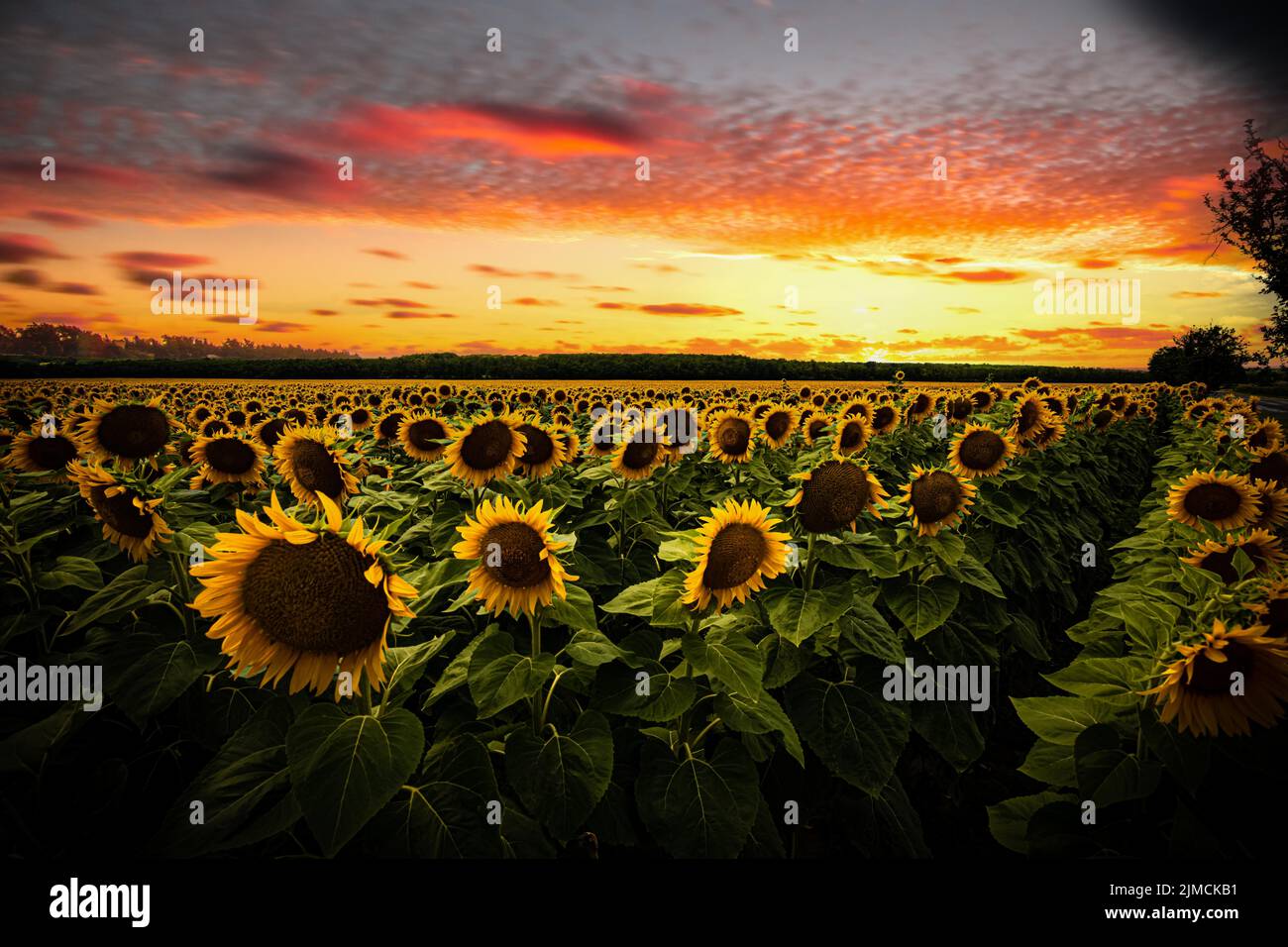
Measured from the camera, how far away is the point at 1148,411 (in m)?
17.3

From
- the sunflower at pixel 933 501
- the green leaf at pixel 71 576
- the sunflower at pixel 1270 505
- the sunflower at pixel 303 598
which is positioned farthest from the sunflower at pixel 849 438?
the green leaf at pixel 71 576

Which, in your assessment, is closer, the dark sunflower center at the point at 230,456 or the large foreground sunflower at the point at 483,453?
the large foreground sunflower at the point at 483,453

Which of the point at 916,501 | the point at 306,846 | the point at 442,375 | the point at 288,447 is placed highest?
the point at 442,375

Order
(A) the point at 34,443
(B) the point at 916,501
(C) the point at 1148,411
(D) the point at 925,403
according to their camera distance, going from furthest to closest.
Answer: (C) the point at 1148,411
(D) the point at 925,403
(A) the point at 34,443
(B) the point at 916,501

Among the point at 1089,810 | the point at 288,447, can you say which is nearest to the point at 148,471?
the point at 288,447

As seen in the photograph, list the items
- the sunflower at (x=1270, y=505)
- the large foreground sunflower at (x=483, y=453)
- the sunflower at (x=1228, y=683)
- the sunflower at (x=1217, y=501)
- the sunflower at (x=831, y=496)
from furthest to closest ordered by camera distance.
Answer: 1. the sunflower at (x=1217, y=501)
2. the sunflower at (x=1270, y=505)
3. the large foreground sunflower at (x=483, y=453)
4. the sunflower at (x=831, y=496)
5. the sunflower at (x=1228, y=683)

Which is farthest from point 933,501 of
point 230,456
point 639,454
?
point 230,456

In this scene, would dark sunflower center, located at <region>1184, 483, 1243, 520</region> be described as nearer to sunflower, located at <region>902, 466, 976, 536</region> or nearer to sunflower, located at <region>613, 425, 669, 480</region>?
sunflower, located at <region>902, 466, 976, 536</region>

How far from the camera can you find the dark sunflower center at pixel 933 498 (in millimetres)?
4055

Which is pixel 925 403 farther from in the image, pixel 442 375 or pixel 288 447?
pixel 442 375

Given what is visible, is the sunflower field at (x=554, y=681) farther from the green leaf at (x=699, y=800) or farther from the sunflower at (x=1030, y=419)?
the sunflower at (x=1030, y=419)

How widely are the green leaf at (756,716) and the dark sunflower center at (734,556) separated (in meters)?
0.52

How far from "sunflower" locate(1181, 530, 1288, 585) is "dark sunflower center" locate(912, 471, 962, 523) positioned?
1379mm
